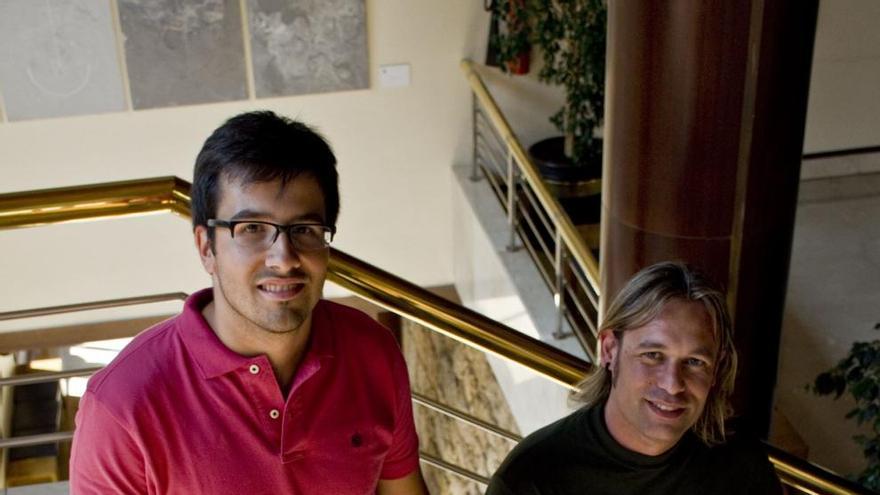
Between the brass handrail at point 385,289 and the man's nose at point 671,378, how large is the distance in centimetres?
59

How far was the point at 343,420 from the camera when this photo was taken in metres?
1.71

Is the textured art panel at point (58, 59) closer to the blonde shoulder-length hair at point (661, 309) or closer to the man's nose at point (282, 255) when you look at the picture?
the blonde shoulder-length hair at point (661, 309)

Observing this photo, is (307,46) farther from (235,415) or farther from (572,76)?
(235,415)

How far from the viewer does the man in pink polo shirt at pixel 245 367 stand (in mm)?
1537

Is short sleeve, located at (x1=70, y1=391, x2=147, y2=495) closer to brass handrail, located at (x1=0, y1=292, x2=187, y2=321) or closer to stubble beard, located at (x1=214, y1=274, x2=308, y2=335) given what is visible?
stubble beard, located at (x1=214, y1=274, x2=308, y2=335)

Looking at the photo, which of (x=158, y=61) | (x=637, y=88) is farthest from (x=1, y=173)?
(x=637, y=88)

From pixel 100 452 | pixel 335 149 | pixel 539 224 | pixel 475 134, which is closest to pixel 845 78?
pixel 539 224

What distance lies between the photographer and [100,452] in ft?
4.98

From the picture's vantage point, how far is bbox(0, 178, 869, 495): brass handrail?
205cm

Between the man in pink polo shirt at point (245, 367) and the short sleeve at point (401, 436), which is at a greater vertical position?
the man in pink polo shirt at point (245, 367)

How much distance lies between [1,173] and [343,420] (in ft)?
16.9

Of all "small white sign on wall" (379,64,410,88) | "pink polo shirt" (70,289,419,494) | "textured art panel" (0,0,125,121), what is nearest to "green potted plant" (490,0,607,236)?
"small white sign on wall" (379,64,410,88)

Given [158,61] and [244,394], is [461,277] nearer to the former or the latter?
[158,61]

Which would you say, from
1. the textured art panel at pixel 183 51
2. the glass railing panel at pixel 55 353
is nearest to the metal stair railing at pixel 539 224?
the textured art panel at pixel 183 51
